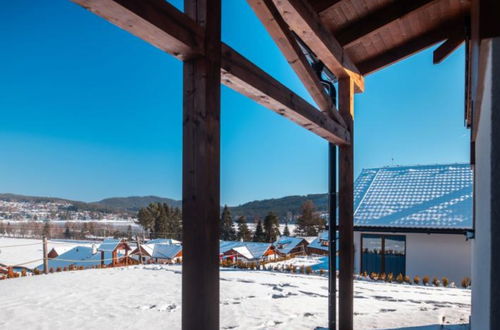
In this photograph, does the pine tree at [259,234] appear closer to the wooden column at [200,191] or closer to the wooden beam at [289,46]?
the wooden beam at [289,46]

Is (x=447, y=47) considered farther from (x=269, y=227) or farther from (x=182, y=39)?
(x=269, y=227)

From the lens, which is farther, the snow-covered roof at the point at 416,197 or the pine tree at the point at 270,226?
the pine tree at the point at 270,226

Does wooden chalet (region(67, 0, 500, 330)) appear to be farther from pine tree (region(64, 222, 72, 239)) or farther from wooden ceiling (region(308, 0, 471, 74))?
pine tree (region(64, 222, 72, 239))

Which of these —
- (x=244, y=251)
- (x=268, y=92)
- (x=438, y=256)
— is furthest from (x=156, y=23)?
(x=244, y=251)

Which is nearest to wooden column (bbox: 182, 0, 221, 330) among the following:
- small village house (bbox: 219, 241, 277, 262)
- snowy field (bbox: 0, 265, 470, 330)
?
snowy field (bbox: 0, 265, 470, 330)

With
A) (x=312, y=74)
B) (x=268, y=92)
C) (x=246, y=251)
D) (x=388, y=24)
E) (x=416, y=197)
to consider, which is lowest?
(x=246, y=251)

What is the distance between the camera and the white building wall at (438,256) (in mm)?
8391

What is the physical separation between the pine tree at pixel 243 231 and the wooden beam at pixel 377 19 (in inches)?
1358

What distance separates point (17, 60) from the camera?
12633 mm

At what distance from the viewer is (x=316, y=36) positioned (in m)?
3.30

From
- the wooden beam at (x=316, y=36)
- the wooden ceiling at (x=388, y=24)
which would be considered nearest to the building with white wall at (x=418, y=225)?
the wooden ceiling at (x=388, y=24)

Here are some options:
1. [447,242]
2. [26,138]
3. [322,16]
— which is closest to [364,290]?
[447,242]

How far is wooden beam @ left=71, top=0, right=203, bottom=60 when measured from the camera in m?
1.30

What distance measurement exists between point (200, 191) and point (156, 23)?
759 mm
